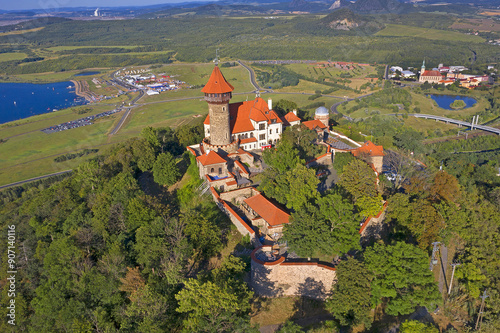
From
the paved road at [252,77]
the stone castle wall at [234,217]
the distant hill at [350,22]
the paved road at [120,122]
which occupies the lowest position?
the paved road at [120,122]

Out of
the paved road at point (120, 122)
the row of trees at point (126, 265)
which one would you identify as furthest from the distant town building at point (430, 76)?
the row of trees at point (126, 265)

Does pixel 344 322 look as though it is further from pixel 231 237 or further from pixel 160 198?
pixel 160 198

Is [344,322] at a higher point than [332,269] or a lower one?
lower

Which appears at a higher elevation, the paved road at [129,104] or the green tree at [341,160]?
the green tree at [341,160]

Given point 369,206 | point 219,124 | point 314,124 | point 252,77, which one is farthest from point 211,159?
point 252,77

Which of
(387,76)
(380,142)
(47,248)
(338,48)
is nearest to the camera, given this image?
(47,248)

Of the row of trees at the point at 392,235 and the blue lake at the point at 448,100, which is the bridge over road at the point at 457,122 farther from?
the row of trees at the point at 392,235

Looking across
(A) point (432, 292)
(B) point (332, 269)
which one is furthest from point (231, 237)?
(A) point (432, 292)

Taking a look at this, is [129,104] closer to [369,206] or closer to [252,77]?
[252,77]
